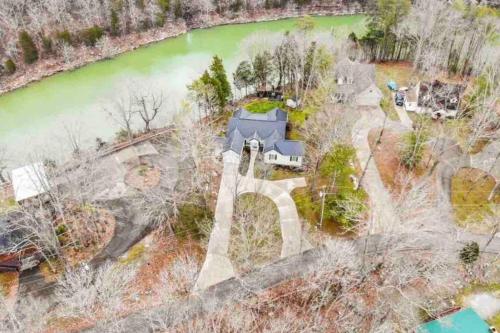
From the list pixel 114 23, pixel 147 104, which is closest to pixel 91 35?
pixel 114 23

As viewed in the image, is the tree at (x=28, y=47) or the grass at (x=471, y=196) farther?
the tree at (x=28, y=47)

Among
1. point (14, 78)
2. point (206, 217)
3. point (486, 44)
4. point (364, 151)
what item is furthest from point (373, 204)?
point (14, 78)

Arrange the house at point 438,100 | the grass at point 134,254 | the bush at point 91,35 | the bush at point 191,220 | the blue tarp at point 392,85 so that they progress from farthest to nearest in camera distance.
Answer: the bush at point 91,35 → the blue tarp at point 392,85 → the house at point 438,100 → the bush at point 191,220 → the grass at point 134,254

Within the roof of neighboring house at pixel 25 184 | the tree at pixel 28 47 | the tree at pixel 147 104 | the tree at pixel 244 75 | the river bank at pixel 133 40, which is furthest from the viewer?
the river bank at pixel 133 40

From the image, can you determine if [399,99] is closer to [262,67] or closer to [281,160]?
[262,67]

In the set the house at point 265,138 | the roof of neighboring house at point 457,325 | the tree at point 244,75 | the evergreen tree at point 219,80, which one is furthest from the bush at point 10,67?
the roof of neighboring house at point 457,325

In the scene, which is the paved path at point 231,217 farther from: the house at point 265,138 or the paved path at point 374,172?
the paved path at point 374,172

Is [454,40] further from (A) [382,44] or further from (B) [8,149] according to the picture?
(B) [8,149]

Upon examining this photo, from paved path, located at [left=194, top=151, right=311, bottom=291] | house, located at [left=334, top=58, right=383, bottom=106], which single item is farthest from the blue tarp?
paved path, located at [left=194, top=151, right=311, bottom=291]
